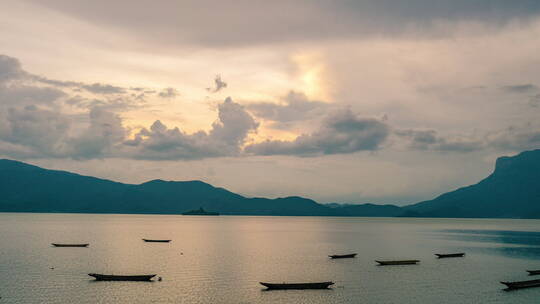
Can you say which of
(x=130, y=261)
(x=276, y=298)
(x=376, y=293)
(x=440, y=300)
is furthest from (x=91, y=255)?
(x=440, y=300)

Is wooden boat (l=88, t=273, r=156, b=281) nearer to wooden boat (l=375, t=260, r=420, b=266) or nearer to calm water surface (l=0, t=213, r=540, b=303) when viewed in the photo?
calm water surface (l=0, t=213, r=540, b=303)

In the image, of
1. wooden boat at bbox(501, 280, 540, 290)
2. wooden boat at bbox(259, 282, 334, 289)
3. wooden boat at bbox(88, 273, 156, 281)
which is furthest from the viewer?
wooden boat at bbox(88, 273, 156, 281)

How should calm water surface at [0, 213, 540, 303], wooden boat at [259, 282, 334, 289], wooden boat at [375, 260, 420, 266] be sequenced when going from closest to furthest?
calm water surface at [0, 213, 540, 303]
wooden boat at [259, 282, 334, 289]
wooden boat at [375, 260, 420, 266]

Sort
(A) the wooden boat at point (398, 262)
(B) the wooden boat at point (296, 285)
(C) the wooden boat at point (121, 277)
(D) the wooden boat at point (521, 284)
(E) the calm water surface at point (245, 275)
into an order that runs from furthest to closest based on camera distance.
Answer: (A) the wooden boat at point (398, 262) → (C) the wooden boat at point (121, 277) → (D) the wooden boat at point (521, 284) → (B) the wooden boat at point (296, 285) → (E) the calm water surface at point (245, 275)

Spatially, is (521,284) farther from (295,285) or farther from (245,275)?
(245,275)

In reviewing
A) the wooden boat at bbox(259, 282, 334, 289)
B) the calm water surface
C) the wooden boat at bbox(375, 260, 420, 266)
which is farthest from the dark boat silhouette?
the wooden boat at bbox(375, 260, 420, 266)

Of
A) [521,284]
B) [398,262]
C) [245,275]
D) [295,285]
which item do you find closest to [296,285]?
[295,285]

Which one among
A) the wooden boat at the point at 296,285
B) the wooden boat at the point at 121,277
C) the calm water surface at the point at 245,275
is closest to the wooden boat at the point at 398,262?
the calm water surface at the point at 245,275

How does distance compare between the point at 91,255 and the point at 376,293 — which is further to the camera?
the point at 91,255

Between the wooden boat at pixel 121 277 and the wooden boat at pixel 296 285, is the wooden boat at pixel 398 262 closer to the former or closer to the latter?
the wooden boat at pixel 296 285

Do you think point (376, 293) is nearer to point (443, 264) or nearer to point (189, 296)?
point (189, 296)

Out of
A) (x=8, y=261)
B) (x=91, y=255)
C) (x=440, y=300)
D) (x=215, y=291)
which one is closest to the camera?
(x=440, y=300)

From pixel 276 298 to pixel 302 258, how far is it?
61.8 metres

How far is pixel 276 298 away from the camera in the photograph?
80.4 metres
